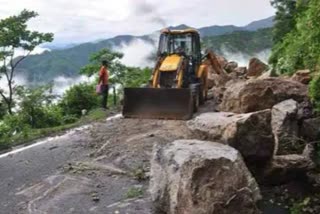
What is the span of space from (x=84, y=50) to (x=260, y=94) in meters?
101

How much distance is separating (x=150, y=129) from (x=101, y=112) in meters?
5.04

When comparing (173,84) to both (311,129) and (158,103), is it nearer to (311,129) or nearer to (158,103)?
(158,103)

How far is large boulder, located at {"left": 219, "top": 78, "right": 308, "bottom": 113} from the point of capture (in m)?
12.5

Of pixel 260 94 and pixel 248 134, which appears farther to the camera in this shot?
pixel 260 94

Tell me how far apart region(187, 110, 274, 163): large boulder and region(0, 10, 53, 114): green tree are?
18131 mm

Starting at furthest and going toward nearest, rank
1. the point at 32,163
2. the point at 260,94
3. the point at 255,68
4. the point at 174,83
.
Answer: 1. the point at 255,68
2. the point at 174,83
3. the point at 260,94
4. the point at 32,163

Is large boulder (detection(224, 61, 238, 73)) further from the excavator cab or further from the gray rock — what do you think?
the gray rock

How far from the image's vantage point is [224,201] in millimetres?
6656

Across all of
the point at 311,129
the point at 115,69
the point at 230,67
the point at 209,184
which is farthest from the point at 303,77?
the point at 115,69

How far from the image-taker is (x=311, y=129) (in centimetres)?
1189

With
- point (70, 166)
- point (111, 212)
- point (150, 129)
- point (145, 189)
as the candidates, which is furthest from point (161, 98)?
point (111, 212)

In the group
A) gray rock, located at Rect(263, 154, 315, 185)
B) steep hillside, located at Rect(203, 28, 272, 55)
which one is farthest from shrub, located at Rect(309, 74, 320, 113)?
steep hillside, located at Rect(203, 28, 272, 55)

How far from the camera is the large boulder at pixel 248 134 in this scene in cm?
896

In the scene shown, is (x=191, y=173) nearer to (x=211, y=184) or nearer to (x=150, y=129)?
(x=211, y=184)
